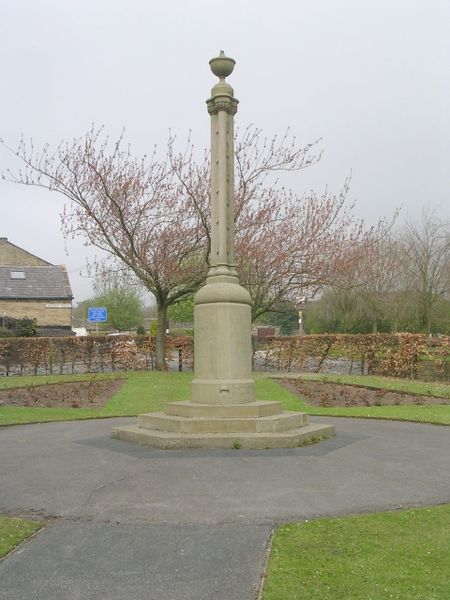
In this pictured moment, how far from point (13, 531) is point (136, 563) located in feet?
4.07

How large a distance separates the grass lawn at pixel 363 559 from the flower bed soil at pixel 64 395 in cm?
1057

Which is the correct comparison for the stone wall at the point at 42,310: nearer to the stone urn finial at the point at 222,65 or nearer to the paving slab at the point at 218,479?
the stone urn finial at the point at 222,65

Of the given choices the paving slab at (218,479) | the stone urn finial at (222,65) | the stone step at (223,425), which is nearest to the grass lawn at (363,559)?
the paving slab at (218,479)

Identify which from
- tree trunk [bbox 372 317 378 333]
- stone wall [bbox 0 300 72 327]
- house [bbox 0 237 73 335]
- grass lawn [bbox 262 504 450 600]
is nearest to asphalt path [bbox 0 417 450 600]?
grass lawn [bbox 262 504 450 600]

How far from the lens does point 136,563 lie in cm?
416

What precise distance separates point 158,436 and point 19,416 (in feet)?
17.1

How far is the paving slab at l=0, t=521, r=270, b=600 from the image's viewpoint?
3744 millimetres

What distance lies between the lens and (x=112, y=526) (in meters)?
4.96

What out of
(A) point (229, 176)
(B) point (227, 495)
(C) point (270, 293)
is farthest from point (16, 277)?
(B) point (227, 495)

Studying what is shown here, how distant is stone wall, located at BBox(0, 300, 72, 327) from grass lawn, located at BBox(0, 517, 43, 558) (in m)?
41.4

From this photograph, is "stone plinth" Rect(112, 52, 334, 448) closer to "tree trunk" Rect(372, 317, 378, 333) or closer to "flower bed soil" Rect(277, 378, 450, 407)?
"flower bed soil" Rect(277, 378, 450, 407)

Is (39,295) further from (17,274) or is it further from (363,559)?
(363,559)

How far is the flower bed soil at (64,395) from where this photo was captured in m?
15.2

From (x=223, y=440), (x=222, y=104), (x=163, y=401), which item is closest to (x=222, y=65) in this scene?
(x=222, y=104)
